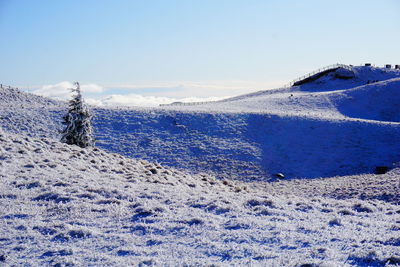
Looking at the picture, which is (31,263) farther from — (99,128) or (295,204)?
(99,128)

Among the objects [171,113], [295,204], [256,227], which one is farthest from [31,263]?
[171,113]

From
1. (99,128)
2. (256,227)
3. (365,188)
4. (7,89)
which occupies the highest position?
(7,89)

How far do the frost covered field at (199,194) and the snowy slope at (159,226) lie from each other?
1.8 inches

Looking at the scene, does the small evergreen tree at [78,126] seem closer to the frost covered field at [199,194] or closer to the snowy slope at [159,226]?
the frost covered field at [199,194]

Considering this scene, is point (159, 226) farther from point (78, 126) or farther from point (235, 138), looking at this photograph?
point (235, 138)

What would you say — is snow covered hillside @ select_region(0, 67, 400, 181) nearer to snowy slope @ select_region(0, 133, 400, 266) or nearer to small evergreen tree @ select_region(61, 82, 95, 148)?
small evergreen tree @ select_region(61, 82, 95, 148)

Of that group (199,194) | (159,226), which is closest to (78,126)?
(199,194)

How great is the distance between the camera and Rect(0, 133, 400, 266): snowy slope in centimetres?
899

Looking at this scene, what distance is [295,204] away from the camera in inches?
629

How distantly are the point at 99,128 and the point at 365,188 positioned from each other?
29385 millimetres

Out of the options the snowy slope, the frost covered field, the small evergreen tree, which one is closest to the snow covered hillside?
the frost covered field

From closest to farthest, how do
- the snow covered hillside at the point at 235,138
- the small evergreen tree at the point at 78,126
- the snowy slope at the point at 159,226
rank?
the snowy slope at the point at 159,226 < the small evergreen tree at the point at 78,126 < the snow covered hillside at the point at 235,138

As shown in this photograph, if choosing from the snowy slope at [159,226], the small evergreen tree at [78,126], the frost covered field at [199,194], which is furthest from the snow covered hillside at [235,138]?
the snowy slope at [159,226]

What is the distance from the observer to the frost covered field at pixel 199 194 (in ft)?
30.8
